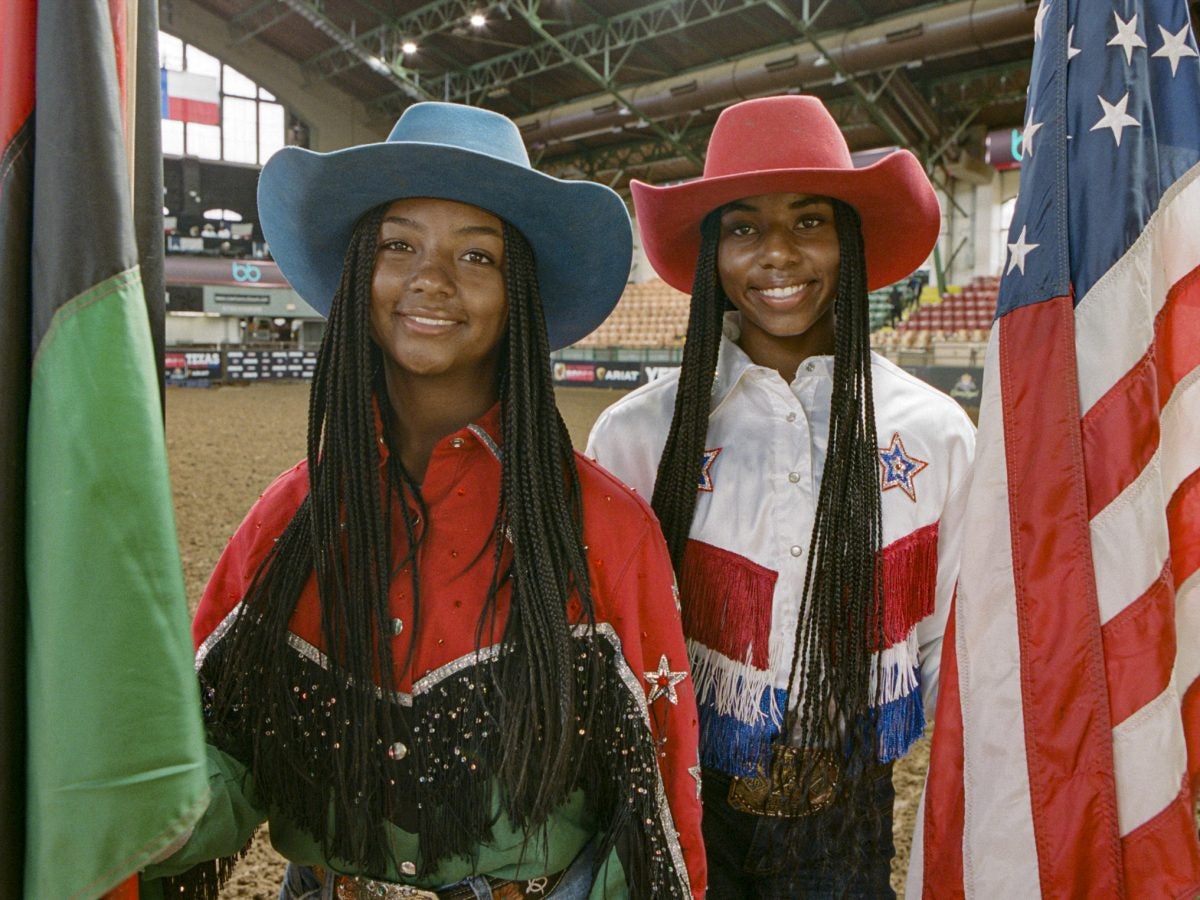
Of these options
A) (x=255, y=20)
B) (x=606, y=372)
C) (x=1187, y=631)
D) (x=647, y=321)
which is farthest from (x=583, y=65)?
(x=1187, y=631)

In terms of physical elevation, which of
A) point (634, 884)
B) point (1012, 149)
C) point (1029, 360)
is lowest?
point (634, 884)

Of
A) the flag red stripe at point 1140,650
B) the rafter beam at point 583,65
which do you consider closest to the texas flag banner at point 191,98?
the rafter beam at point 583,65

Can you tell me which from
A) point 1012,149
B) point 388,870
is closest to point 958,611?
point 388,870

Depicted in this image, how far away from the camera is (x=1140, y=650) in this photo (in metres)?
1.20

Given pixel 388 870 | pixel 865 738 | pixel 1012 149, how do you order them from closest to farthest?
pixel 388 870, pixel 865 738, pixel 1012 149

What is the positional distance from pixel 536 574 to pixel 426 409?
0.34 metres

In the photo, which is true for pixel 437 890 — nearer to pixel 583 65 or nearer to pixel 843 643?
pixel 843 643

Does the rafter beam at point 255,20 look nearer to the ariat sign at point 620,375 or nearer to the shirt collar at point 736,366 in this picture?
the ariat sign at point 620,375

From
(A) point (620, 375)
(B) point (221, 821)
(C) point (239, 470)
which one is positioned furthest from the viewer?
(A) point (620, 375)

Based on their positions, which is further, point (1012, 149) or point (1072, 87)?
point (1012, 149)

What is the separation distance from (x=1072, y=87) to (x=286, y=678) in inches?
53.4

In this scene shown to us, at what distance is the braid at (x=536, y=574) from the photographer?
1.09 metres

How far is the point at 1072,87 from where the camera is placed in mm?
1277

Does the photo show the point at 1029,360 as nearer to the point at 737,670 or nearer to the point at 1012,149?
the point at 737,670
